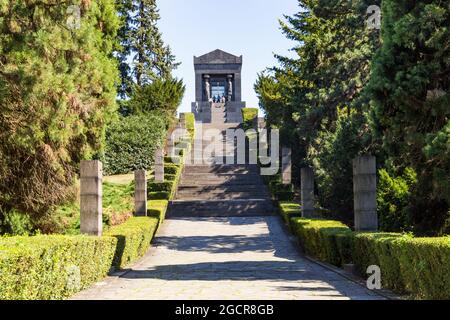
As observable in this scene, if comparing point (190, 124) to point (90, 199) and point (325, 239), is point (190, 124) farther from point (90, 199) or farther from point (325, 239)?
point (90, 199)

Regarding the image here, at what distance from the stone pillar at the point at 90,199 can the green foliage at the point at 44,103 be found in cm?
103

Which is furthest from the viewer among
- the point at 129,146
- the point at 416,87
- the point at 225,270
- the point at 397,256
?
the point at 129,146

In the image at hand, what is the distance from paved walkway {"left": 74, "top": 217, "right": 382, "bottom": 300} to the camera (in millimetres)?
9094

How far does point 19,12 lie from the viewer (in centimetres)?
1146

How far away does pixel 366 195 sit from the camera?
40.8 feet

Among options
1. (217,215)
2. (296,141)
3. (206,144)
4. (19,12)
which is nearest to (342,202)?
(217,215)

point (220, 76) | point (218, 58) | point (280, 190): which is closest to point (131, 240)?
point (280, 190)

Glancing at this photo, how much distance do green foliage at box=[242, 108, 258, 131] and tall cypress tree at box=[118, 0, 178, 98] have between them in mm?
6822

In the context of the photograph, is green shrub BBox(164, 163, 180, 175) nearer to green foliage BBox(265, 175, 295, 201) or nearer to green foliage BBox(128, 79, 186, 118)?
green foliage BBox(265, 175, 295, 201)

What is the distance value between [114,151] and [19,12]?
20.4 m

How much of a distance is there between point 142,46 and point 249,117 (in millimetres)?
9377

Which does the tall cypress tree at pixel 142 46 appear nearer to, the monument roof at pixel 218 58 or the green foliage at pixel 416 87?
the monument roof at pixel 218 58

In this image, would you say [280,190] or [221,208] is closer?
[221,208]

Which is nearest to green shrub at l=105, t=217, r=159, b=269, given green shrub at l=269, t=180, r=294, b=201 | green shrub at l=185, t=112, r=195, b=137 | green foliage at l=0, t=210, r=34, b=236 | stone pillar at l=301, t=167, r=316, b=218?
green foliage at l=0, t=210, r=34, b=236
